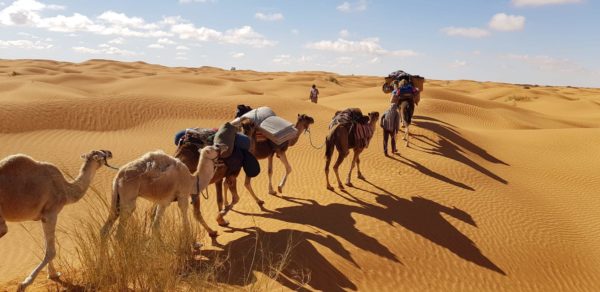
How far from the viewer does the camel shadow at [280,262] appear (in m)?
5.34

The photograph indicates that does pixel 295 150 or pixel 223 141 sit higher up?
pixel 223 141

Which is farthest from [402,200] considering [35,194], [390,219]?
[35,194]

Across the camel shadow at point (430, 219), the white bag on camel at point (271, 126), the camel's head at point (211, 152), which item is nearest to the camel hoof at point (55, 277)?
the camel's head at point (211, 152)

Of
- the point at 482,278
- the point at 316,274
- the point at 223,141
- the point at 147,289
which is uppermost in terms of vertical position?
the point at 223,141

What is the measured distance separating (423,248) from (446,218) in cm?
171

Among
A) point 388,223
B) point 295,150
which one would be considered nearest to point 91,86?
point 295,150

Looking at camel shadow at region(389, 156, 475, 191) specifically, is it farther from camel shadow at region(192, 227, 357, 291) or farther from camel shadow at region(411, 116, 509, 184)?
camel shadow at region(192, 227, 357, 291)

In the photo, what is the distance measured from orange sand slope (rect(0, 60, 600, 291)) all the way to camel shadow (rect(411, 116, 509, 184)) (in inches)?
3.0

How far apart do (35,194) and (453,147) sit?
1337 cm

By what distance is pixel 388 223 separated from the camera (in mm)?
7852

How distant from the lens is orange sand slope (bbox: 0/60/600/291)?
6.63 meters

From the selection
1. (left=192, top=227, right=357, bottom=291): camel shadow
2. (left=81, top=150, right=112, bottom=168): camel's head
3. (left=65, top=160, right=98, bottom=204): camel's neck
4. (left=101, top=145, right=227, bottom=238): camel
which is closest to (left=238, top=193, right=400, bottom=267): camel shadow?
(left=192, top=227, right=357, bottom=291): camel shadow

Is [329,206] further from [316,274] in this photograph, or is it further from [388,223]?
[316,274]

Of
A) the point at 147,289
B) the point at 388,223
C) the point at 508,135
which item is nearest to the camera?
the point at 147,289
